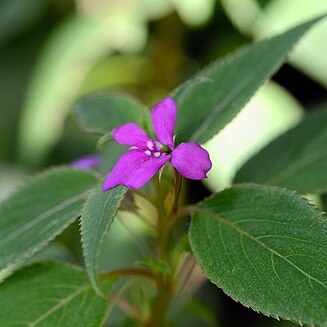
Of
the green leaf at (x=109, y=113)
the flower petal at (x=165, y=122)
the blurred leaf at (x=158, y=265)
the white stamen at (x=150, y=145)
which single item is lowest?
the blurred leaf at (x=158, y=265)

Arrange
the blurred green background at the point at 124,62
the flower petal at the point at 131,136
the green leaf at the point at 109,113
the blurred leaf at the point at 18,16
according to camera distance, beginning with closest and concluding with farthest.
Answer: the flower petal at the point at 131,136 < the green leaf at the point at 109,113 < the blurred green background at the point at 124,62 < the blurred leaf at the point at 18,16

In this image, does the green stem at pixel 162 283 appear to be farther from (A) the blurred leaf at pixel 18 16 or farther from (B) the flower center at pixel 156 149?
(A) the blurred leaf at pixel 18 16

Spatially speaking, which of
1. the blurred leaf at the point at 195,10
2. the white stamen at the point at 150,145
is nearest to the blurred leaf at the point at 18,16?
the blurred leaf at the point at 195,10

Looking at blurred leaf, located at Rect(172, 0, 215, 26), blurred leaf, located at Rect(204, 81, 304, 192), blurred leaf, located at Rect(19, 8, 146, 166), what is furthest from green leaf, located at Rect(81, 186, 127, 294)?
blurred leaf, located at Rect(19, 8, 146, 166)

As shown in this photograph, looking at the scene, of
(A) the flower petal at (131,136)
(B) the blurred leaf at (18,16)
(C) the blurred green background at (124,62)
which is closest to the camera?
(A) the flower petal at (131,136)

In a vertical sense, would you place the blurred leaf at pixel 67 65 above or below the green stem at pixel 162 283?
below

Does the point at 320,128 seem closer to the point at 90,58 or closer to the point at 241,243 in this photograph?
the point at 241,243

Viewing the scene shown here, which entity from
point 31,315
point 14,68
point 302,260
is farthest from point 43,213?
point 14,68
